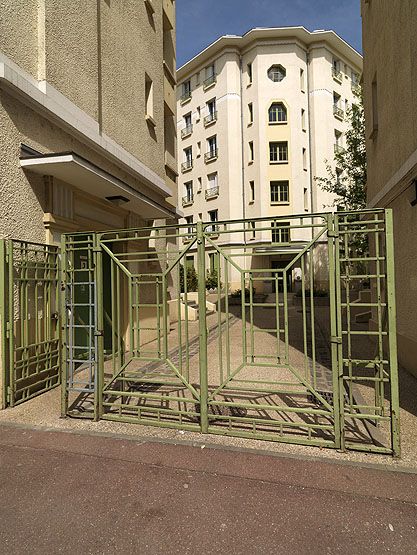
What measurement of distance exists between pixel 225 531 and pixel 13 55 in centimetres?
667

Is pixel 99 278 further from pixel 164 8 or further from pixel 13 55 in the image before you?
pixel 164 8

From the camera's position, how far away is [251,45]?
87.6ft

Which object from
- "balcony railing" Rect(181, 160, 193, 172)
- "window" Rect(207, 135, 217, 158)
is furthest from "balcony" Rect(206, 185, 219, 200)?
"balcony railing" Rect(181, 160, 193, 172)

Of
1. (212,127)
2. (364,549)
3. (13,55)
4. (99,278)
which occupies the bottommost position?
(364,549)

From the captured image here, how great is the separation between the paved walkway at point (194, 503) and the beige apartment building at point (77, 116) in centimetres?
348

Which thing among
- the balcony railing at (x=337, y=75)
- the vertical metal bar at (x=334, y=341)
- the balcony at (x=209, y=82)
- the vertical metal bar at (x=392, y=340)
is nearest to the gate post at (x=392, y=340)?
the vertical metal bar at (x=392, y=340)

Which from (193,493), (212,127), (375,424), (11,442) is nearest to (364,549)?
(193,493)

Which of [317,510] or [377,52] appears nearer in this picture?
[317,510]

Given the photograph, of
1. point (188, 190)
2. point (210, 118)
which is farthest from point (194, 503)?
point (210, 118)

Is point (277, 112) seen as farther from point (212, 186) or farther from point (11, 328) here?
point (11, 328)

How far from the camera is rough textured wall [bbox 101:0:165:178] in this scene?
8062 mm

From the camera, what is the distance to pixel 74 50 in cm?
677

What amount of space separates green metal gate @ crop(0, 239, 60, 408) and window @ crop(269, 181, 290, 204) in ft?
73.9

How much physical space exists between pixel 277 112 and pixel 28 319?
85.6 ft
